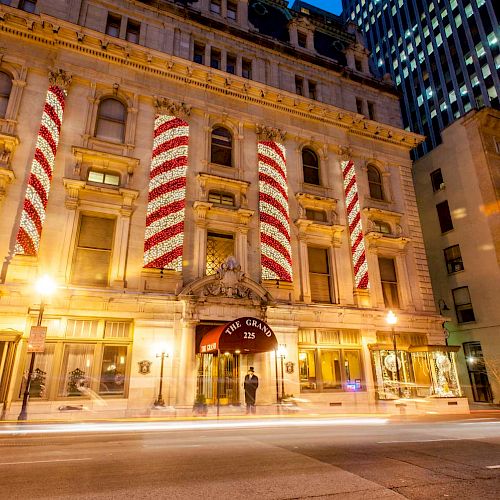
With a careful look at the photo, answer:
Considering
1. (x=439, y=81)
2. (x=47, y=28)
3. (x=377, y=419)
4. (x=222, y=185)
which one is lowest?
(x=377, y=419)

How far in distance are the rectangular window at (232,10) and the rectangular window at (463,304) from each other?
2637 centimetres

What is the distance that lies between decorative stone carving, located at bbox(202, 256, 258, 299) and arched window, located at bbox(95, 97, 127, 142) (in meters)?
9.16

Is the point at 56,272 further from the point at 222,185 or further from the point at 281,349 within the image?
the point at 281,349

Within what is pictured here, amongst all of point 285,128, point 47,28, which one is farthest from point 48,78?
point 285,128

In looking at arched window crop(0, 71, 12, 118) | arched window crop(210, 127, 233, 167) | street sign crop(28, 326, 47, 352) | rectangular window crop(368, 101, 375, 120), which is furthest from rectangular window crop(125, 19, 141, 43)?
street sign crop(28, 326, 47, 352)

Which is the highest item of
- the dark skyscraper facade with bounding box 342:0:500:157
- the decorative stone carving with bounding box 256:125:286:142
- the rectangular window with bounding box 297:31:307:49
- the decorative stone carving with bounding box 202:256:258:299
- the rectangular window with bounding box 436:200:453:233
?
the dark skyscraper facade with bounding box 342:0:500:157

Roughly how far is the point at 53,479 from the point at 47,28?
71.7 feet

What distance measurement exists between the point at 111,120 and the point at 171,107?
3.49 metres

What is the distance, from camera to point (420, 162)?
111 feet

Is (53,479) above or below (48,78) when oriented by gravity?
below

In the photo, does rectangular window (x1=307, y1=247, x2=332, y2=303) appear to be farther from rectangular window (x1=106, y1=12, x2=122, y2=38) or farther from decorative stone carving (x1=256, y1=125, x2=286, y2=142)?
rectangular window (x1=106, y1=12, x2=122, y2=38)

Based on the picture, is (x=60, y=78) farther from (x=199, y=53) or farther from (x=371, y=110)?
(x=371, y=110)

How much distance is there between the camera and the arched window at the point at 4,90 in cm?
1819

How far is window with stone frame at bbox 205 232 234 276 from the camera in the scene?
1939cm
